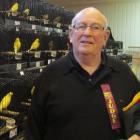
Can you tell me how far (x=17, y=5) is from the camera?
9.45 ft

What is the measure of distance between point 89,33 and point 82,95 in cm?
31

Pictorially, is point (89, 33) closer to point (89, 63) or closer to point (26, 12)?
point (89, 63)

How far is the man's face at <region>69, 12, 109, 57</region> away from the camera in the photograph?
148cm

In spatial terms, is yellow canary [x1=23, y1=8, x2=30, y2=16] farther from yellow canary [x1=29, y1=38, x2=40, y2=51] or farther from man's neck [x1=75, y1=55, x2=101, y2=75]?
man's neck [x1=75, y1=55, x2=101, y2=75]

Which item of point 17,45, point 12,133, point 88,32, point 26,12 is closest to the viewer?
point 88,32

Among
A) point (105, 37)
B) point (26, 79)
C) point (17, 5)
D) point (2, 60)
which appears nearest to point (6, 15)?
point (17, 5)

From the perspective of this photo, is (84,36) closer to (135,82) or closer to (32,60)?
(135,82)

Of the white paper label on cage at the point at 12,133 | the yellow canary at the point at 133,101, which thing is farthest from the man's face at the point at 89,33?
the white paper label on cage at the point at 12,133

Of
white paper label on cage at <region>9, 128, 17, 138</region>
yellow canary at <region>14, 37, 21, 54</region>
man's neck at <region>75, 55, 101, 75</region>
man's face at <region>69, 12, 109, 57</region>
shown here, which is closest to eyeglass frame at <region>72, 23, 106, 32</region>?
man's face at <region>69, 12, 109, 57</region>

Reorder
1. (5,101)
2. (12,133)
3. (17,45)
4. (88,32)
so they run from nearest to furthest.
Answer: (88,32) → (12,133) → (5,101) → (17,45)

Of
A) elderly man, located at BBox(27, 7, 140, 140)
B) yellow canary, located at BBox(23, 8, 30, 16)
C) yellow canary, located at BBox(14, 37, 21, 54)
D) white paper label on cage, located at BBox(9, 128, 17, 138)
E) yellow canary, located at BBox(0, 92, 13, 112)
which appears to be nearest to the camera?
elderly man, located at BBox(27, 7, 140, 140)

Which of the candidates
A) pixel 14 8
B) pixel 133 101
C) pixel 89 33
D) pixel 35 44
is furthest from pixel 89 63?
pixel 35 44

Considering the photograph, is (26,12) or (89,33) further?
(26,12)

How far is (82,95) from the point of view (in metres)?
1.48
